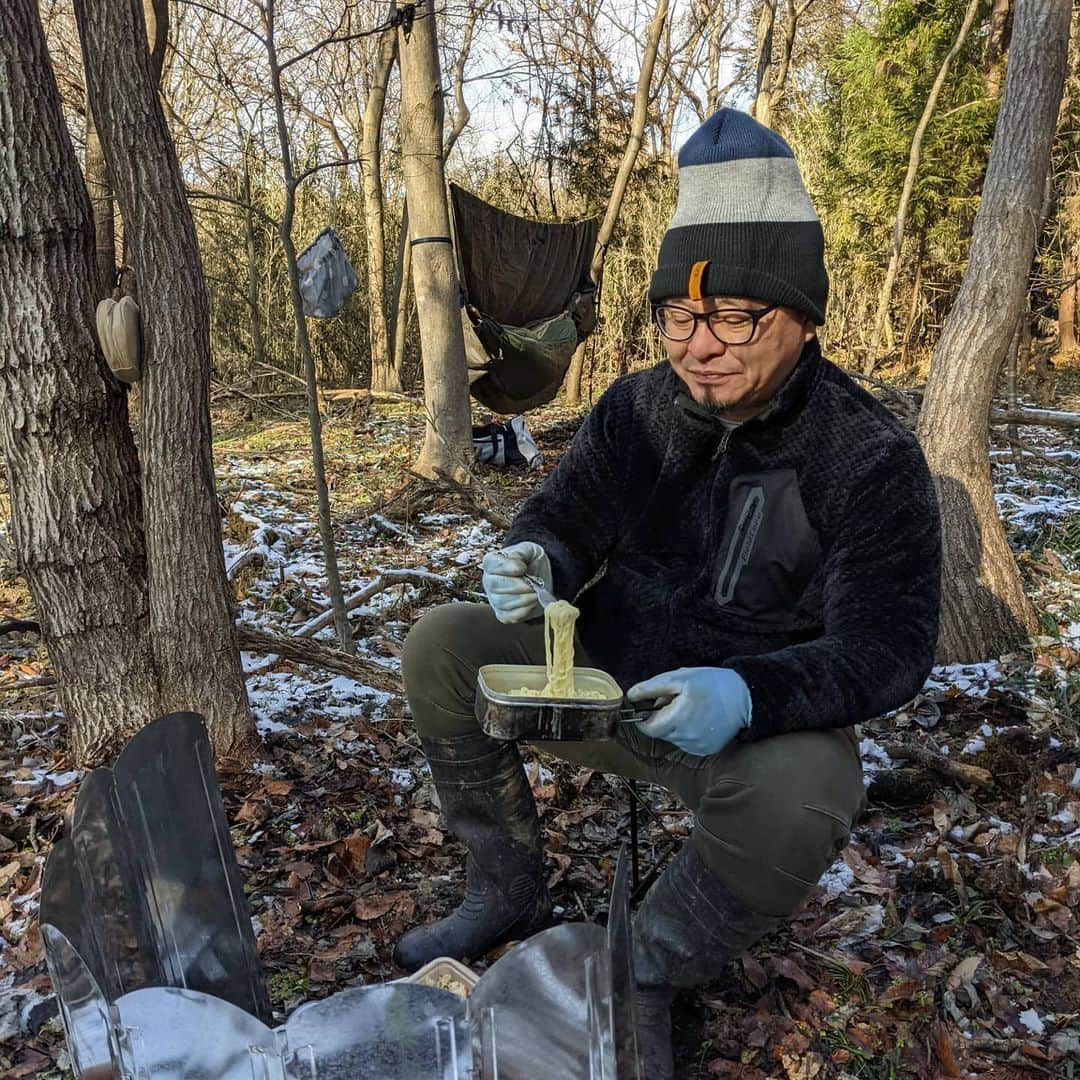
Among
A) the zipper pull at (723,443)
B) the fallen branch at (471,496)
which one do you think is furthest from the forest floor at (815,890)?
the zipper pull at (723,443)

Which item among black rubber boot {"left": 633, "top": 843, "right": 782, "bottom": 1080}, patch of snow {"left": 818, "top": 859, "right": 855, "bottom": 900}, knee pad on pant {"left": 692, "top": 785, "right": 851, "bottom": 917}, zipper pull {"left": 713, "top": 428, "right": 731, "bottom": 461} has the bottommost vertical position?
patch of snow {"left": 818, "top": 859, "right": 855, "bottom": 900}

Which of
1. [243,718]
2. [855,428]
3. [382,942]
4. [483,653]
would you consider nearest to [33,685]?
[243,718]

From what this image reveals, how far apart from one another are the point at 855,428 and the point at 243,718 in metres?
1.76

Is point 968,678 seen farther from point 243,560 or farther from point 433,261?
point 433,261

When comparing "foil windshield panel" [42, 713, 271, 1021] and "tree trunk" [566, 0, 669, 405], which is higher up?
"tree trunk" [566, 0, 669, 405]

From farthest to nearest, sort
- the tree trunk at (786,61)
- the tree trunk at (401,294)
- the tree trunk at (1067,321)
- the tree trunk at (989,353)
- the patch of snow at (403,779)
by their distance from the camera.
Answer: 1. the tree trunk at (1067,321)
2. the tree trunk at (401,294)
3. the tree trunk at (786,61)
4. the tree trunk at (989,353)
5. the patch of snow at (403,779)

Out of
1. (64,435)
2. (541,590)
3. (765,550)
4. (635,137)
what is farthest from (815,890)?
(635,137)

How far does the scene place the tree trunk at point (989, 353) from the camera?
3.10 m

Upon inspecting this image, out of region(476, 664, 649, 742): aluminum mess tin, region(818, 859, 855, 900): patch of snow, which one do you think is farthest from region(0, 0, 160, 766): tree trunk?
region(818, 859, 855, 900): patch of snow

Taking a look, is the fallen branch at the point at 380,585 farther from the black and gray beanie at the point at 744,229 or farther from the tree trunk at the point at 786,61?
the tree trunk at the point at 786,61

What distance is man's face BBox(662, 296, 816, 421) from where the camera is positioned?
159cm

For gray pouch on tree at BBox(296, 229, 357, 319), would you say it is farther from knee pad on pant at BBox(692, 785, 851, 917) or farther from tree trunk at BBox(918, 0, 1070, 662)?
knee pad on pant at BBox(692, 785, 851, 917)

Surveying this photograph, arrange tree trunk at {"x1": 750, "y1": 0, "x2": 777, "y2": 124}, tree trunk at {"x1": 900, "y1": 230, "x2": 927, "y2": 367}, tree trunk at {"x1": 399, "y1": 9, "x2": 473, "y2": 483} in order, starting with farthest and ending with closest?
tree trunk at {"x1": 900, "y1": 230, "x2": 927, "y2": 367} < tree trunk at {"x1": 750, "y1": 0, "x2": 777, "y2": 124} < tree trunk at {"x1": 399, "y1": 9, "x2": 473, "y2": 483}

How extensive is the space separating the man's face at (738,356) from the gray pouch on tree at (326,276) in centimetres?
614
